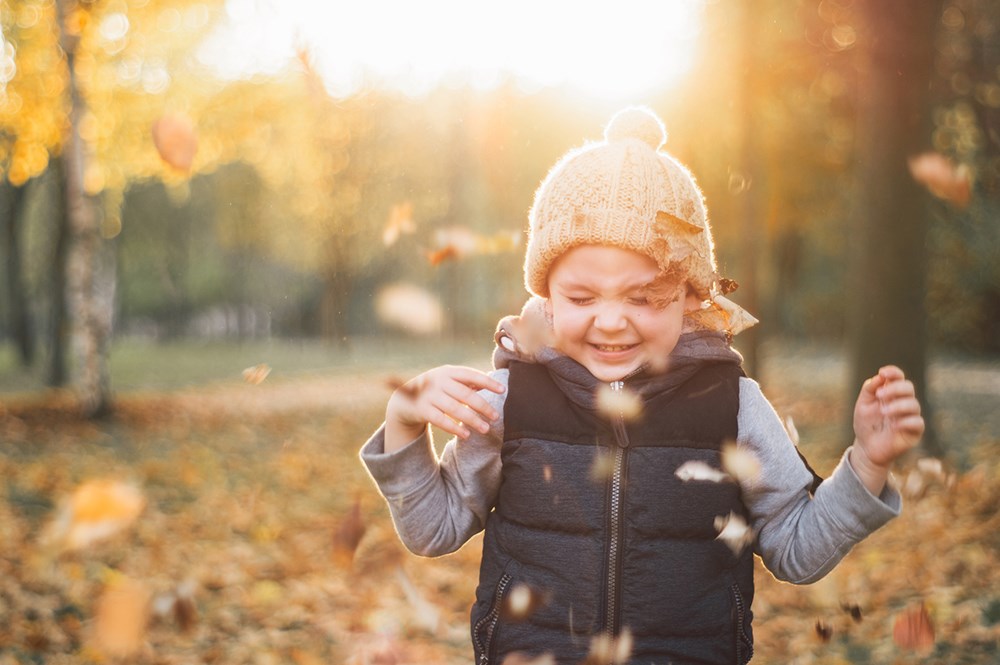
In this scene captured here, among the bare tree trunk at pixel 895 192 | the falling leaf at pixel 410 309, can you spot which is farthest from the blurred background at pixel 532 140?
the falling leaf at pixel 410 309

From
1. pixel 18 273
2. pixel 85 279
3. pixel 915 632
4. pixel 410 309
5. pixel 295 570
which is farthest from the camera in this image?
pixel 410 309

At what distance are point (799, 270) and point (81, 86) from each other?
25.9 meters

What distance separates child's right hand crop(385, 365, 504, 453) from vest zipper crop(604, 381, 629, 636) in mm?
290

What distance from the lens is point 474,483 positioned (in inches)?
88.1

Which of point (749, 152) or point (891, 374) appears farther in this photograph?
point (749, 152)

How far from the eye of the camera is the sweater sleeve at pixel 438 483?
7.12ft

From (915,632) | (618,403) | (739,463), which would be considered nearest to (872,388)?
(739,463)

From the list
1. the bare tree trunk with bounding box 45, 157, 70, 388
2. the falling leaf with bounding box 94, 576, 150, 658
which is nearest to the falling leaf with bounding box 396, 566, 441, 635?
the falling leaf with bounding box 94, 576, 150, 658

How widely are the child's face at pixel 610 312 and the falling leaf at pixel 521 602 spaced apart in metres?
0.52

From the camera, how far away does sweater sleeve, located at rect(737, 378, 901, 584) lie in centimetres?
206

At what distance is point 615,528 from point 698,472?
228 mm

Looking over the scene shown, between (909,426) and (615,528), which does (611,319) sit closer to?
(615,528)

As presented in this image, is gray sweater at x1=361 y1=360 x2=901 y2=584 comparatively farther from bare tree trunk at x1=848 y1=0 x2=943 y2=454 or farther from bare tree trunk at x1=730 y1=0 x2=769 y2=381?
bare tree trunk at x1=730 y1=0 x2=769 y2=381

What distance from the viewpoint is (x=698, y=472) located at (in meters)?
2.08
